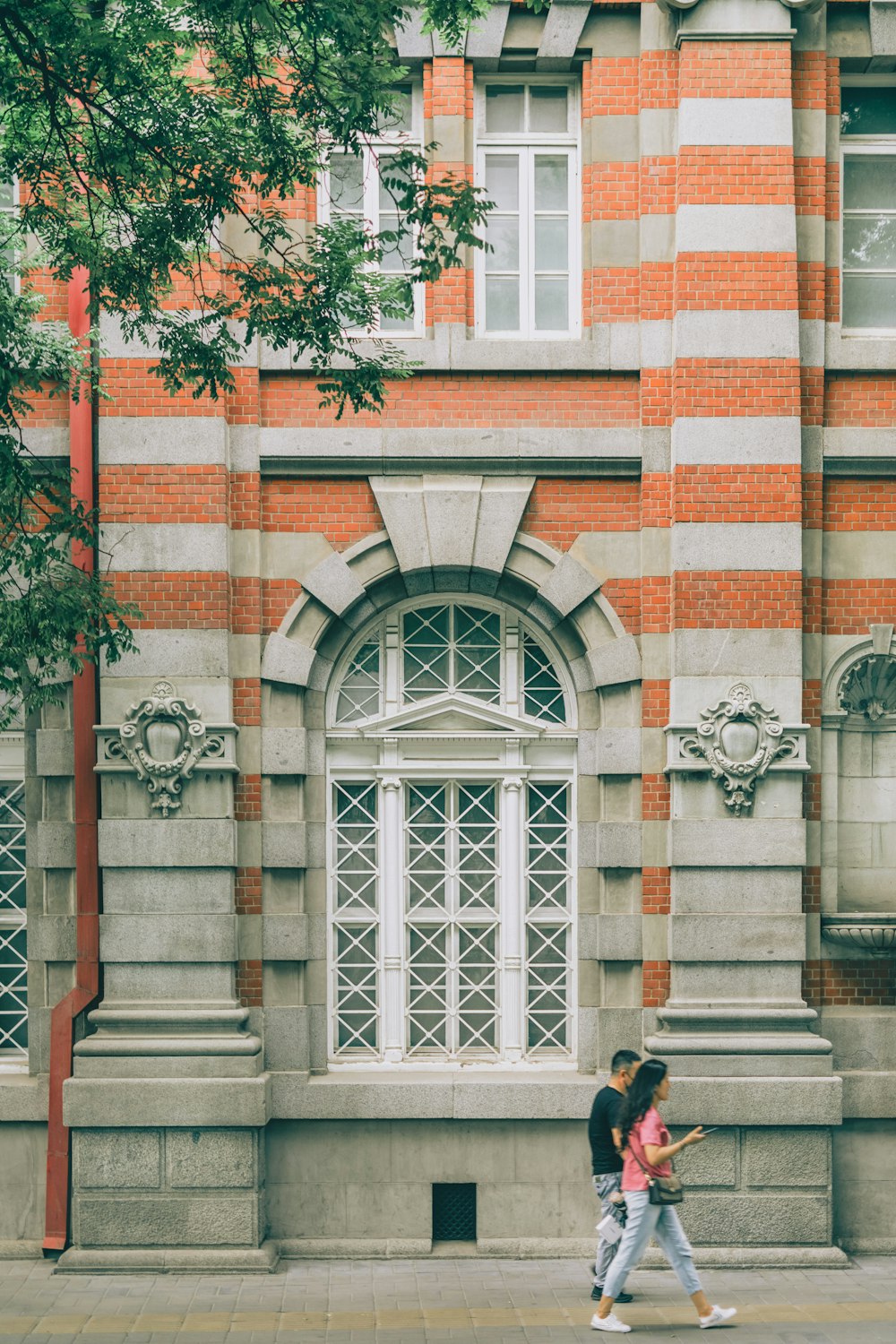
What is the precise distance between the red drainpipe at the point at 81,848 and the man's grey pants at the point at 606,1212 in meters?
3.85

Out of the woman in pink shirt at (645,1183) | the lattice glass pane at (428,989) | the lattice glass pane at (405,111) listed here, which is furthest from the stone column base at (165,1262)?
the lattice glass pane at (405,111)

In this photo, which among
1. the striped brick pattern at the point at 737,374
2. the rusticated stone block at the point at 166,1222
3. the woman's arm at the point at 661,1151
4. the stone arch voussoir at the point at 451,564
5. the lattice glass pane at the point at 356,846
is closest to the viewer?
the woman's arm at the point at 661,1151

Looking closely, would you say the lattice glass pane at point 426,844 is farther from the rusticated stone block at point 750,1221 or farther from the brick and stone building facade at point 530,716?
the rusticated stone block at point 750,1221

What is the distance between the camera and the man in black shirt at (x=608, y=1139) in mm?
9672

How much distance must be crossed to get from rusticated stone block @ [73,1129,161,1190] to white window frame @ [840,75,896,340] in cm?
805

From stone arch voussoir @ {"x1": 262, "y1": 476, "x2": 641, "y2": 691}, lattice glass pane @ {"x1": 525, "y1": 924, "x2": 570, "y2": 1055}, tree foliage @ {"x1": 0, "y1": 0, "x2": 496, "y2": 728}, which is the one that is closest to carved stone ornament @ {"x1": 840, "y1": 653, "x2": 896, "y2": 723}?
stone arch voussoir @ {"x1": 262, "y1": 476, "x2": 641, "y2": 691}

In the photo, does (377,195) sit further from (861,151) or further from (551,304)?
(861,151)

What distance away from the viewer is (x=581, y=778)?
37.6ft

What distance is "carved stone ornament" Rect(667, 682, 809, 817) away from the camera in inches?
430

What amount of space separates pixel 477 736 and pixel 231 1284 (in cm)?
427

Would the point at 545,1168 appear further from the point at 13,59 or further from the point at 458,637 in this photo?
the point at 13,59

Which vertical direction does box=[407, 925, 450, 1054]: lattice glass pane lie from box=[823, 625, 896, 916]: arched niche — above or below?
below

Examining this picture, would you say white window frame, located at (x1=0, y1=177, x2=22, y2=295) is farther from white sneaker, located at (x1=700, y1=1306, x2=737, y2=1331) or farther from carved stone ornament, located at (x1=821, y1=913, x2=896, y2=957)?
white sneaker, located at (x1=700, y1=1306, x2=737, y2=1331)

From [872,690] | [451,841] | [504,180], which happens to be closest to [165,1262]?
[451,841]
